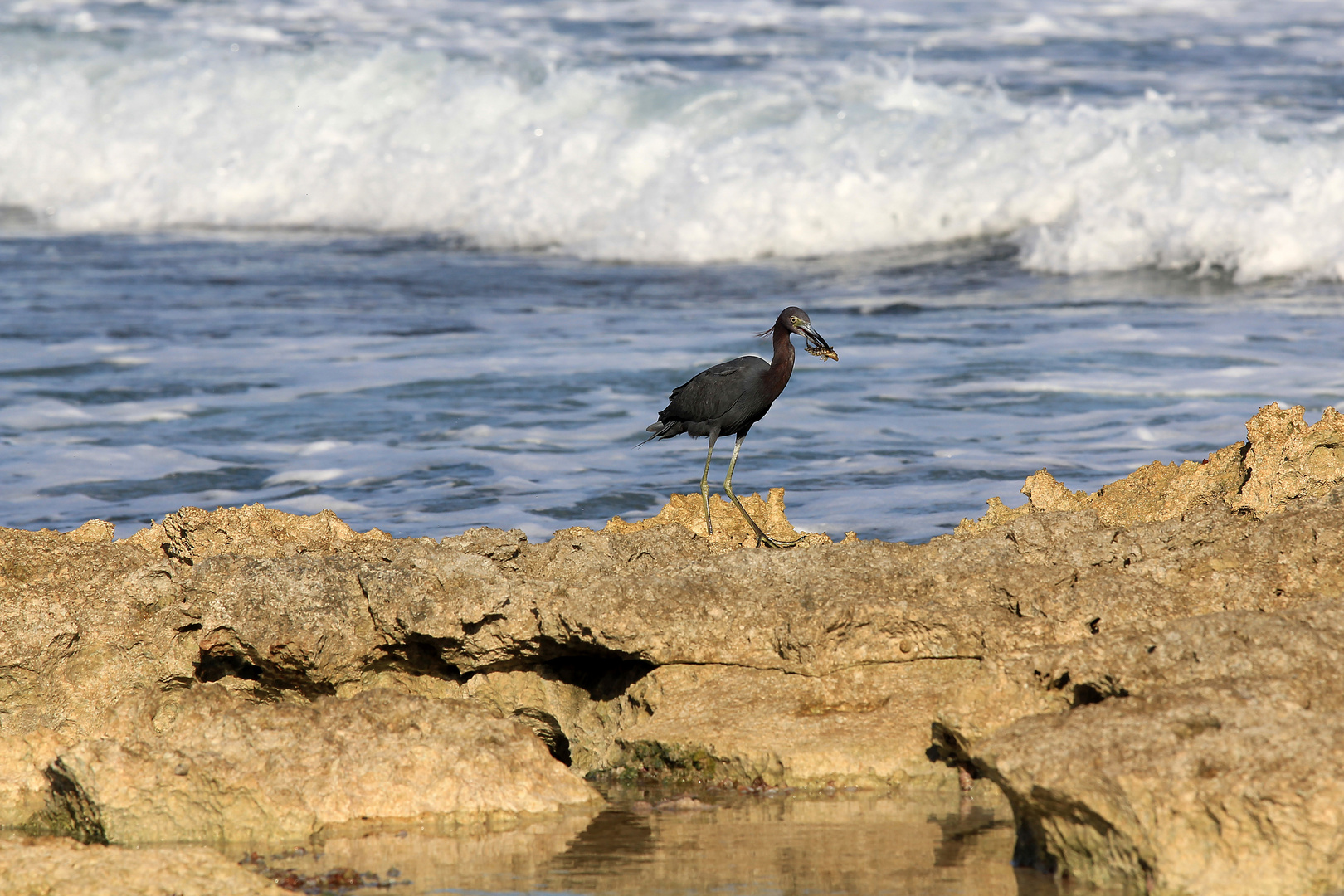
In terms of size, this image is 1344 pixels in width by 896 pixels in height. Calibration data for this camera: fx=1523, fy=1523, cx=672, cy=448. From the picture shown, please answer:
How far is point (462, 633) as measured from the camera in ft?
13.1

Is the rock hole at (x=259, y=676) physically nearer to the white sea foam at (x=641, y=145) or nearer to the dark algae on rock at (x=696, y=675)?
the dark algae on rock at (x=696, y=675)

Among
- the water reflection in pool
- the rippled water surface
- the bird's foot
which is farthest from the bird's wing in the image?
the water reflection in pool

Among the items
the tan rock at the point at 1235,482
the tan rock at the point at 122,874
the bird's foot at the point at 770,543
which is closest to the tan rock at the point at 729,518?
the bird's foot at the point at 770,543

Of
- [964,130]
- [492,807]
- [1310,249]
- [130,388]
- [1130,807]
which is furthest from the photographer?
[964,130]

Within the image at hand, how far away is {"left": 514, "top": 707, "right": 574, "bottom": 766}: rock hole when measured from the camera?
4199 mm

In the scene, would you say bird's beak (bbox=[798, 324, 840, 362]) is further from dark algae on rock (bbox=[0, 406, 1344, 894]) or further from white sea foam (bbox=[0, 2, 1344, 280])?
white sea foam (bbox=[0, 2, 1344, 280])

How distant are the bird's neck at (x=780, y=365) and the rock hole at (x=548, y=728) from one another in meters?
1.95

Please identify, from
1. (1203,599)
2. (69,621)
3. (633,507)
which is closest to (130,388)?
(633,507)

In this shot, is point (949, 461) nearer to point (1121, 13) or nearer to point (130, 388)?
point (130, 388)

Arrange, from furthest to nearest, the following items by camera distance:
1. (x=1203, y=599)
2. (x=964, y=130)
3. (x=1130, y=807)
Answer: (x=964, y=130) < (x=1203, y=599) < (x=1130, y=807)

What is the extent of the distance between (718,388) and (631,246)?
1044 cm

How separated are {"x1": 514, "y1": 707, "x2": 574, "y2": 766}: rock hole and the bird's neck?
195 cm

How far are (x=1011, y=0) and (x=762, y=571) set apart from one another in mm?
22887

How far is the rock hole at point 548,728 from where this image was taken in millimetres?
4199
